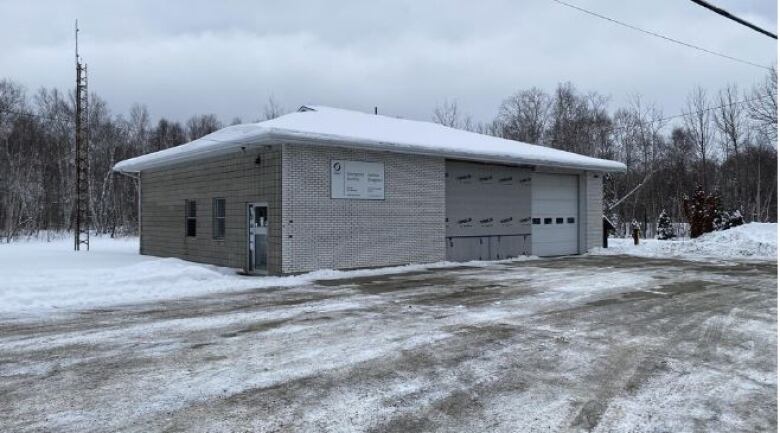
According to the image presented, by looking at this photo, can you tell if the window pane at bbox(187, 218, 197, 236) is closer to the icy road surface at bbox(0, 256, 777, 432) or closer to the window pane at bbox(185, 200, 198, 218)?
the window pane at bbox(185, 200, 198, 218)

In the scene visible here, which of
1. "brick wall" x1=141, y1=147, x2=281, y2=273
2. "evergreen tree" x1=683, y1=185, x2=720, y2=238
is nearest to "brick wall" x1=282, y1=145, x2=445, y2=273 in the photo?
"brick wall" x1=141, y1=147, x2=281, y2=273

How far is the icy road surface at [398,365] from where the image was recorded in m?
4.57

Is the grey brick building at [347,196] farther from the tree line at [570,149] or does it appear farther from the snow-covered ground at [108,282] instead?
the tree line at [570,149]

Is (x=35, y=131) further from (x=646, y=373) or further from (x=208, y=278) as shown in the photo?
(x=646, y=373)

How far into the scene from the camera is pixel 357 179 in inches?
669

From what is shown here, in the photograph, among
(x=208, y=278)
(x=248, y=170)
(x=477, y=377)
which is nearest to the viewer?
(x=477, y=377)

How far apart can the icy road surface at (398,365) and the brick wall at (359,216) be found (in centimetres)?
457

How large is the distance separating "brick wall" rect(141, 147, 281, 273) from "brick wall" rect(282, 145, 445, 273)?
46cm

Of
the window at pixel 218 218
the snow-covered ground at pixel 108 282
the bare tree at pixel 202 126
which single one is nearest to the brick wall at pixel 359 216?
the snow-covered ground at pixel 108 282

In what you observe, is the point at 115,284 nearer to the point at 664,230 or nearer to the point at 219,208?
the point at 219,208

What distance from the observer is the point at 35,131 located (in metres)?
48.2

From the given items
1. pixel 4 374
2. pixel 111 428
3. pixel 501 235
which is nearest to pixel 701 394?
pixel 111 428

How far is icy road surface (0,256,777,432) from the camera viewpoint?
4566mm

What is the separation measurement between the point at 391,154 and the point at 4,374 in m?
13.1
